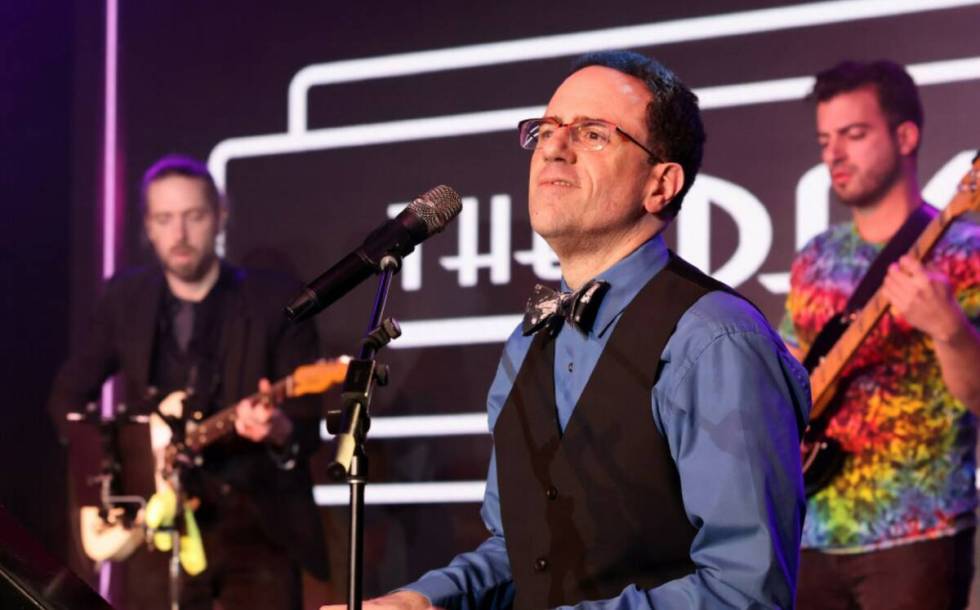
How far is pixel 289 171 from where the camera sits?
5.29 meters

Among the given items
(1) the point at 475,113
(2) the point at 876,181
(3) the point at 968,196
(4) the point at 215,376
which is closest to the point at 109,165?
(4) the point at 215,376

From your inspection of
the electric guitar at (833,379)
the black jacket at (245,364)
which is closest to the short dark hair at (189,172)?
the black jacket at (245,364)

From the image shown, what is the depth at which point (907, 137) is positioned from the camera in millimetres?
3988

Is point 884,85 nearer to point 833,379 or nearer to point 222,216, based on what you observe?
point 833,379

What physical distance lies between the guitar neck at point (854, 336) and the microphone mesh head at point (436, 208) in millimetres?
1910

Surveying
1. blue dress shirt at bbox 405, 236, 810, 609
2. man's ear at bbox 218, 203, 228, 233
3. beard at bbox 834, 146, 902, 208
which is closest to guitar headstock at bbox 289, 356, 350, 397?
man's ear at bbox 218, 203, 228, 233

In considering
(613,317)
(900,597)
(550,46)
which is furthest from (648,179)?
(550,46)

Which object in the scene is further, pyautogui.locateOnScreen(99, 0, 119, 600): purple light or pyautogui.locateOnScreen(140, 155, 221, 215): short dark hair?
pyautogui.locateOnScreen(99, 0, 119, 600): purple light

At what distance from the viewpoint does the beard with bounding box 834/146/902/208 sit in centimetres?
398

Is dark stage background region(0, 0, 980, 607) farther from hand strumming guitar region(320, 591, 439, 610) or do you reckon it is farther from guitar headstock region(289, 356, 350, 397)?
hand strumming guitar region(320, 591, 439, 610)

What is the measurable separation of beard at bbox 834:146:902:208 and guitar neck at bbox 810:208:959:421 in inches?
8.1

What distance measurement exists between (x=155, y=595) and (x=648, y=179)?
131 inches

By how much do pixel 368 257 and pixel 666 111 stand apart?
740 millimetres

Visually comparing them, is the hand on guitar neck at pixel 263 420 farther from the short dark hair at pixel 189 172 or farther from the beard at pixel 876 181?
the beard at pixel 876 181
